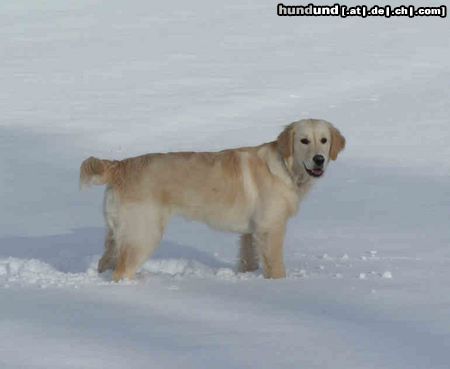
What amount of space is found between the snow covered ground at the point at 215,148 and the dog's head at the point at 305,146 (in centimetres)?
74

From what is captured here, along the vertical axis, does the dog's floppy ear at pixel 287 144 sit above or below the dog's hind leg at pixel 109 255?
above

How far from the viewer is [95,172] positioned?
676 cm

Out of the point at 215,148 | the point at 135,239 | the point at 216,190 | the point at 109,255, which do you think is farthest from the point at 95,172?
the point at 215,148

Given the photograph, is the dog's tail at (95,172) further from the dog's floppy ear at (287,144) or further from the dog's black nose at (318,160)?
the dog's black nose at (318,160)

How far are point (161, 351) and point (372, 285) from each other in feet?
6.35

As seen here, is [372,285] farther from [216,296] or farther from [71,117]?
[71,117]

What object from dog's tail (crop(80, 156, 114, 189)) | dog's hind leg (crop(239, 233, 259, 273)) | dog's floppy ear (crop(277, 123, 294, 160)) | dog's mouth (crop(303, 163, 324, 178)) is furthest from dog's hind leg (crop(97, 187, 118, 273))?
dog's mouth (crop(303, 163, 324, 178))

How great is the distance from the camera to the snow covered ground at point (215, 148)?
4.74 m

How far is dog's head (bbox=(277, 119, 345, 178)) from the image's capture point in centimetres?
689

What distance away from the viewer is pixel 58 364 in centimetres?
430

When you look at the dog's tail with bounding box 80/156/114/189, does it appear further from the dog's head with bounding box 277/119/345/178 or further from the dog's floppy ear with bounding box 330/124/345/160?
the dog's floppy ear with bounding box 330/124/345/160

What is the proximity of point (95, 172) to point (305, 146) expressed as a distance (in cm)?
149

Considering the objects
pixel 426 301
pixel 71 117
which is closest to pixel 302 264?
pixel 426 301

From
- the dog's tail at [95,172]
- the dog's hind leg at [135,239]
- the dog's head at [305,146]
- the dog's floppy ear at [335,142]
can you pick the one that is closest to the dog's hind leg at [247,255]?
the dog's head at [305,146]
